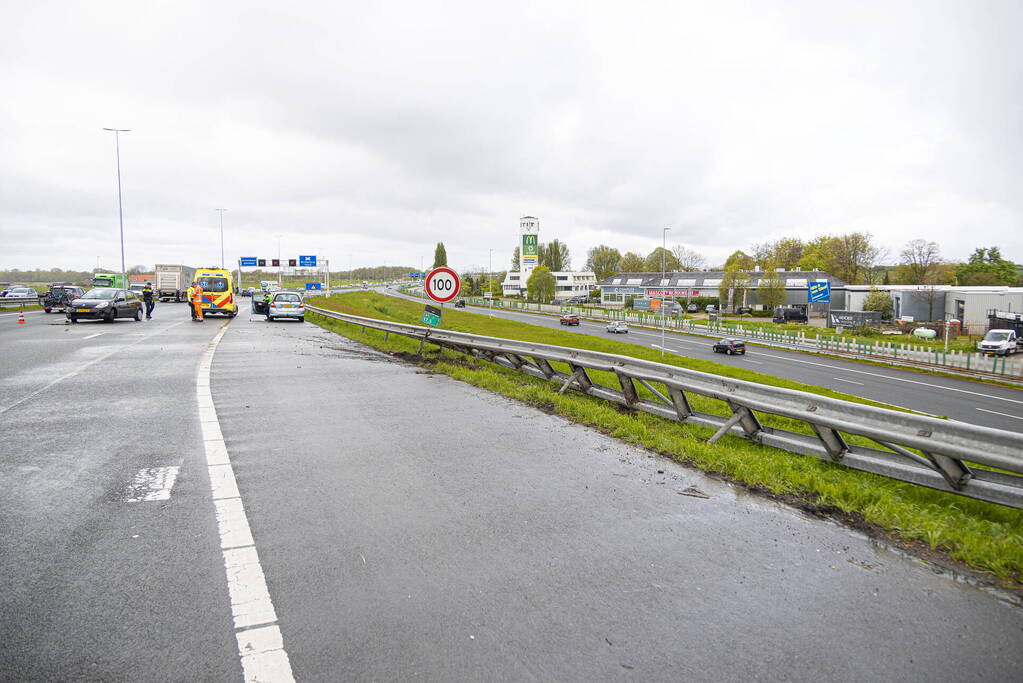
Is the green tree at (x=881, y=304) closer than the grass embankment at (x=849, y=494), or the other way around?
the grass embankment at (x=849, y=494)

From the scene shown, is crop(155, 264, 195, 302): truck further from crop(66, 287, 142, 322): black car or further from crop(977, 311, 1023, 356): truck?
crop(977, 311, 1023, 356): truck

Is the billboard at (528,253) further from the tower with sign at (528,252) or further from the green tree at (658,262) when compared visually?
the green tree at (658,262)

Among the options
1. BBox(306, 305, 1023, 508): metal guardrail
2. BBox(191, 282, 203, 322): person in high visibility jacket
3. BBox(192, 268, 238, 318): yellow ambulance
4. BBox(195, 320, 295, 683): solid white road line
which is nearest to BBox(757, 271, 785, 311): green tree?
BBox(192, 268, 238, 318): yellow ambulance

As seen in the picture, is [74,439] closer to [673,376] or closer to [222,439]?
[222,439]

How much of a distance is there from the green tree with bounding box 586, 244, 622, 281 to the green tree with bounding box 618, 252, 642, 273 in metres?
6.86

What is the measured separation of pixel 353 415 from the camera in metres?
8.33

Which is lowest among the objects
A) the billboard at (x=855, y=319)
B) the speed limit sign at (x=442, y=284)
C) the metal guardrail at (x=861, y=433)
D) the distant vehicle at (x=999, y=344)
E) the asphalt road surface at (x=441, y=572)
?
the distant vehicle at (x=999, y=344)

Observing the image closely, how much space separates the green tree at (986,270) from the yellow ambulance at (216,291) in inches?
3866


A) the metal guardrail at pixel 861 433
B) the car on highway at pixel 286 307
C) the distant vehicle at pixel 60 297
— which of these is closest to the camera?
the metal guardrail at pixel 861 433

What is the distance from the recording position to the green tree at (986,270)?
8633 centimetres

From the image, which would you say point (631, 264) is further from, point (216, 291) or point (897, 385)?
point (216, 291)

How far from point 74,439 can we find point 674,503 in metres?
6.66

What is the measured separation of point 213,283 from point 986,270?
112 metres

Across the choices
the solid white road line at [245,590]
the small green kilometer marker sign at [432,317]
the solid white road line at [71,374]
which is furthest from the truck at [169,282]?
the solid white road line at [245,590]
